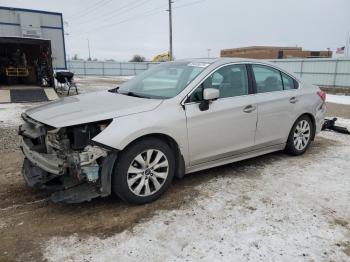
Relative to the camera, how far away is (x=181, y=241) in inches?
117

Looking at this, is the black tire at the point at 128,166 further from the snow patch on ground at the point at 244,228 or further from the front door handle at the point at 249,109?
the front door handle at the point at 249,109

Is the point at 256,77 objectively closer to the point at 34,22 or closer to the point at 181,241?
the point at 181,241

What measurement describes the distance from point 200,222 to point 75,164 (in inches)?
55.3

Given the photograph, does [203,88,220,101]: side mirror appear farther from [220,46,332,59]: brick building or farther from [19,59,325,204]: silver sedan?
[220,46,332,59]: brick building

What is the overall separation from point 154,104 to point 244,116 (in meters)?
1.37

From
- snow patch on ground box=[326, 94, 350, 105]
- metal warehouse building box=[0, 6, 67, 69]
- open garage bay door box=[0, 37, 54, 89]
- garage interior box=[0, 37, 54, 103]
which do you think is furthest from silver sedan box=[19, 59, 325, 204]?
open garage bay door box=[0, 37, 54, 89]

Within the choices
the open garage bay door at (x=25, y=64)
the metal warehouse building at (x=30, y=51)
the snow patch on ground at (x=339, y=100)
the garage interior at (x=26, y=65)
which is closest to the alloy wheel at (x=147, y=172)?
the metal warehouse building at (x=30, y=51)

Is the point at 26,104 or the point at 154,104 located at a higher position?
the point at 154,104

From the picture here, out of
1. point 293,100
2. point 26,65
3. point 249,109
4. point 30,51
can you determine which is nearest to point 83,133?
point 249,109

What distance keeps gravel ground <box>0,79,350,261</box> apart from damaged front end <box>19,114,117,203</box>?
29 cm

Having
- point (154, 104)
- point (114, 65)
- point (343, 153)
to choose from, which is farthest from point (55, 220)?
point (114, 65)

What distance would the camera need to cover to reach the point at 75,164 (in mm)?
3256

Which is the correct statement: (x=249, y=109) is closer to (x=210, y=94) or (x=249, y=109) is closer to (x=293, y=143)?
(x=210, y=94)

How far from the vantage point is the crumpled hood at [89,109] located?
3330mm
